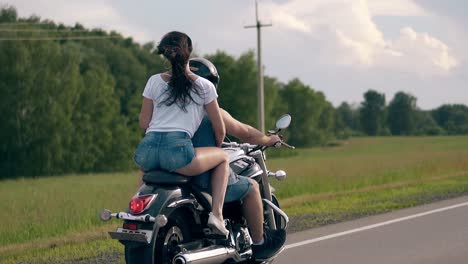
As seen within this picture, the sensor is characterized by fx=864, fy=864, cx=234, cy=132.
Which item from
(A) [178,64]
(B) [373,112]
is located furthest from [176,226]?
(B) [373,112]

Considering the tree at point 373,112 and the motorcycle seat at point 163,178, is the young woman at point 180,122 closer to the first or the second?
the motorcycle seat at point 163,178

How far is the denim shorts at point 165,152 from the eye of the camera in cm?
643

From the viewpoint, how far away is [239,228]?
7.15m

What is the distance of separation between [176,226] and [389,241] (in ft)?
13.7

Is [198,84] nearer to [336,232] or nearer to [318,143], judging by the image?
[336,232]

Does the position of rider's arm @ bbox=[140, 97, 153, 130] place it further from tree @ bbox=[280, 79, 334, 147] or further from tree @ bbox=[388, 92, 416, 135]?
tree @ bbox=[280, 79, 334, 147]

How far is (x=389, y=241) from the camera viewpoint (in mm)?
9961

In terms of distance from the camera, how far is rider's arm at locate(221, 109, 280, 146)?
23.8 ft

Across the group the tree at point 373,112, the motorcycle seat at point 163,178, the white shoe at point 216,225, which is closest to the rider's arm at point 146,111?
the motorcycle seat at point 163,178

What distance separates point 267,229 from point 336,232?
11.7 feet

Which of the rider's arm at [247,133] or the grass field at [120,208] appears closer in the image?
the rider's arm at [247,133]

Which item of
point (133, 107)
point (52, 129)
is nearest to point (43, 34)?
point (52, 129)

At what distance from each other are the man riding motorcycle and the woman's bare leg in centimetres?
9

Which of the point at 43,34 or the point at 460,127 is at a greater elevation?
the point at 43,34
